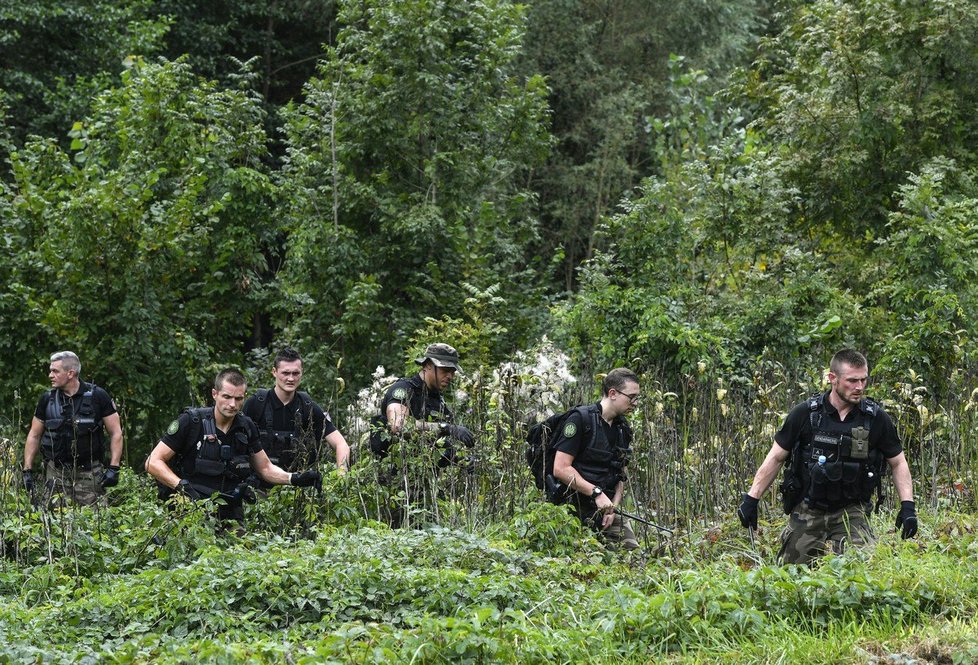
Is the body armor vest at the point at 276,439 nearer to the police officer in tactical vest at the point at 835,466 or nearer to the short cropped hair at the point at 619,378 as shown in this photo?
the short cropped hair at the point at 619,378

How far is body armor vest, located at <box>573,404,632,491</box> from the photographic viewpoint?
7891mm

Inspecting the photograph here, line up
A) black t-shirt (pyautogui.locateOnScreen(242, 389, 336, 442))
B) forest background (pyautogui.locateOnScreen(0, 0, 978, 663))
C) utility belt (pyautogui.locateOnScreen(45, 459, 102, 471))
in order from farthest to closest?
utility belt (pyautogui.locateOnScreen(45, 459, 102, 471)) < black t-shirt (pyautogui.locateOnScreen(242, 389, 336, 442)) < forest background (pyautogui.locateOnScreen(0, 0, 978, 663))

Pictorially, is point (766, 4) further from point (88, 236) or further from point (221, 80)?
point (88, 236)

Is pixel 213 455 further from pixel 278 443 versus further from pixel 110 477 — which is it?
pixel 110 477

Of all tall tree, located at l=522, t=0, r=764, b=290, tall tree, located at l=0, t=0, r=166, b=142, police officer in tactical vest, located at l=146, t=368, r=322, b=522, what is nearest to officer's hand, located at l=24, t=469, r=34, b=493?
police officer in tactical vest, located at l=146, t=368, r=322, b=522

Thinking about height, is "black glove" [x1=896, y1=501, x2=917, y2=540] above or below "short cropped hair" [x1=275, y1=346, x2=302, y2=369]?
below

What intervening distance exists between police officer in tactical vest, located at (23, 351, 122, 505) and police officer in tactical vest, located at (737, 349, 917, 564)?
5.18m

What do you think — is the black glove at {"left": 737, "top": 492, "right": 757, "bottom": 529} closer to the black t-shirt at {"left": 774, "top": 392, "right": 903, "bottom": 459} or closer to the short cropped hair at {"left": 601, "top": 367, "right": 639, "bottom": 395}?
the black t-shirt at {"left": 774, "top": 392, "right": 903, "bottom": 459}

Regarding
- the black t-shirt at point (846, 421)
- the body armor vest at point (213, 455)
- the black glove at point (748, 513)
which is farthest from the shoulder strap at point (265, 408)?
the black t-shirt at point (846, 421)

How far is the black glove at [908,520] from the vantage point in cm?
683

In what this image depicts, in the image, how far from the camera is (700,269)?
1502 cm

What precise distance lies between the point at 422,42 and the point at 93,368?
5594 millimetres

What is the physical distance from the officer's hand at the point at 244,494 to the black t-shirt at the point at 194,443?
57 millimetres

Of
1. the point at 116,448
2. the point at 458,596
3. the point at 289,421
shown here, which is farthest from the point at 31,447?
the point at 458,596
